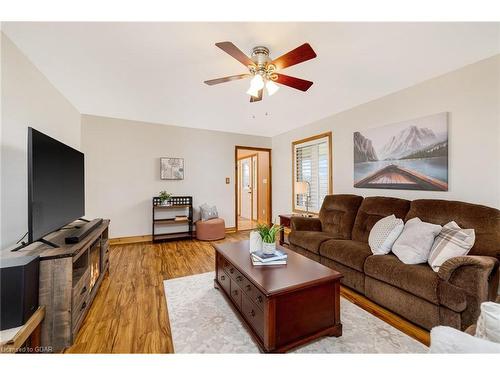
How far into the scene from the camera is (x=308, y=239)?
2881 mm

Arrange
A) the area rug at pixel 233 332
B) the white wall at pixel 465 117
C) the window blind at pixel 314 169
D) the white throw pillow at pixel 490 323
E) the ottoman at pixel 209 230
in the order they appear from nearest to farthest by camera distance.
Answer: the white throw pillow at pixel 490 323 < the area rug at pixel 233 332 < the white wall at pixel 465 117 < the window blind at pixel 314 169 < the ottoman at pixel 209 230

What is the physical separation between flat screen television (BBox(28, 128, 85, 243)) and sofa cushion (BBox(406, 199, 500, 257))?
11.1 feet

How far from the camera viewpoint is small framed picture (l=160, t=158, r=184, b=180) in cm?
443

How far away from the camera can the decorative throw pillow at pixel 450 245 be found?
168 cm

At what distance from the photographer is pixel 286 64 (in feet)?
6.20

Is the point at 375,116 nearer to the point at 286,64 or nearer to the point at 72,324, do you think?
the point at 286,64

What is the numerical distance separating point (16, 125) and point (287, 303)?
2.69 metres

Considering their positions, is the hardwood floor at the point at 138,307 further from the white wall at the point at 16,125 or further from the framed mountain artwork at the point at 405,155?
the framed mountain artwork at the point at 405,155

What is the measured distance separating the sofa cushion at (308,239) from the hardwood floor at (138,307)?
2.07 ft

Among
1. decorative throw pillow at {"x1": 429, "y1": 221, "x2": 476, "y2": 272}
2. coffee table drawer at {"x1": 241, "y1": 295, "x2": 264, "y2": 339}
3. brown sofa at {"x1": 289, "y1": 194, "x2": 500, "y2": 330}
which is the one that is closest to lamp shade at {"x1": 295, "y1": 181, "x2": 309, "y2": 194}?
brown sofa at {"x1": 289, "y1": 194, "x2": 500, "y2": 330}

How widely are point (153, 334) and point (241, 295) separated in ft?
2.41

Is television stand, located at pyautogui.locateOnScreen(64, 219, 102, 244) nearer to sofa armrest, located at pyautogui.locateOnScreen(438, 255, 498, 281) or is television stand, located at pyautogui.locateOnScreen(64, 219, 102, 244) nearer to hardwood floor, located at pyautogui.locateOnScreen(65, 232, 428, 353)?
hardwood floor, located at pyautogui.locateOnScreen(65, 232, 428, 353)

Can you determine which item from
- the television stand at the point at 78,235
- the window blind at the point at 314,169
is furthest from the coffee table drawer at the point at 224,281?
the window blind at the point at 314,169
